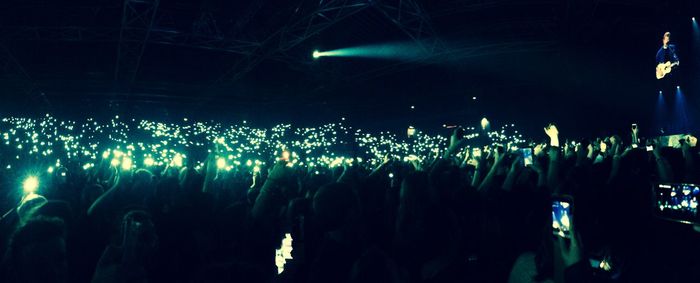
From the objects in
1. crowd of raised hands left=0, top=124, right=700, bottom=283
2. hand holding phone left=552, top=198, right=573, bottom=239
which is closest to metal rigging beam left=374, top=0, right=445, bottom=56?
crowd of raised hands left=0, top=124, right=700, bottom=283

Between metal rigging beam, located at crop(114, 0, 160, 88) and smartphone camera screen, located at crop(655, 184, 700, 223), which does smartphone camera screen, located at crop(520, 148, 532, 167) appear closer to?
smartphone camera screen, located at crop(655, 184, 700, 223)

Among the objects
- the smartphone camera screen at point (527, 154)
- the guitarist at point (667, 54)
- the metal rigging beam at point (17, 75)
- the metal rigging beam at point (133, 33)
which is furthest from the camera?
the metal rigging beam at point (17, 75)

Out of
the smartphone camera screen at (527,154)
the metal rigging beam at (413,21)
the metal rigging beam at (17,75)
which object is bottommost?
the smartphone camera screen at (527,154)

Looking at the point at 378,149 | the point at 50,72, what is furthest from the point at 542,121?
the point at 50,72

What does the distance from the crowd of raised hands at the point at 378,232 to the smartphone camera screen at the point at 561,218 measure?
3 cm

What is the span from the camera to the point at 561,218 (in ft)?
8.14

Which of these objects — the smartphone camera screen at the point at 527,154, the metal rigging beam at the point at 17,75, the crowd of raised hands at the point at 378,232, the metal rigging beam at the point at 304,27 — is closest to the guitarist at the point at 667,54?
the smartphone camera screen at the point at 527,154

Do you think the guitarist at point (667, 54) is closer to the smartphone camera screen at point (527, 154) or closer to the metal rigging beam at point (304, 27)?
the smartphone camera screen at point (527, 154)

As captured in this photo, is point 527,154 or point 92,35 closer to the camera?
point 527,154

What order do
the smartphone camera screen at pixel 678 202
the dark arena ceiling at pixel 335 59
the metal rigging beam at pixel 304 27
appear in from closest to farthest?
the smartphone camera screen at pixel 678 202, the metal rigging beam at pixel 304 27, the dark arena ceiling at pixel 335 59

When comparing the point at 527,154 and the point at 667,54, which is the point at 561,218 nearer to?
the point at 527,154

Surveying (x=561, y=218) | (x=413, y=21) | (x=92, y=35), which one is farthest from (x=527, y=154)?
(x=92, y=35)

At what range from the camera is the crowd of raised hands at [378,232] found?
2393 millimetres

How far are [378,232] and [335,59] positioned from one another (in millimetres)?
12009
